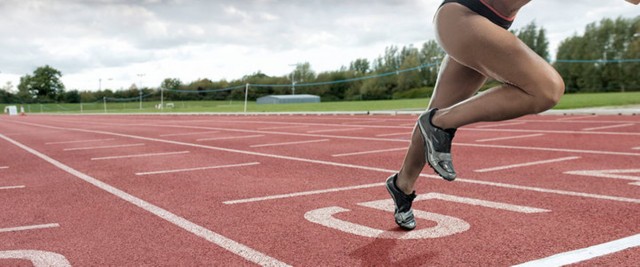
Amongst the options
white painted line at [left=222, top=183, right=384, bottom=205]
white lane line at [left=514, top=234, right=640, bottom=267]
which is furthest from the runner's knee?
white painted line at [left=222, top=183, right=384, bottom=205]

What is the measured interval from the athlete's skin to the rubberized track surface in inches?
31.3

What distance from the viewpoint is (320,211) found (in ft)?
14.2

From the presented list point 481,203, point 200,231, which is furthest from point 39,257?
point 481,203

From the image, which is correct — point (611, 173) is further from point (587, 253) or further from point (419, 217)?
point (587, 253)

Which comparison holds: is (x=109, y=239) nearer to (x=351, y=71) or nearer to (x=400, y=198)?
(x=400, y=198)

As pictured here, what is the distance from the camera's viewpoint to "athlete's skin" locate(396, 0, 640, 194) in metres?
2.53

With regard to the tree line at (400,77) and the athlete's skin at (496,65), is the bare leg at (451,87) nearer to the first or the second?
the athlete's skin at (496,65)

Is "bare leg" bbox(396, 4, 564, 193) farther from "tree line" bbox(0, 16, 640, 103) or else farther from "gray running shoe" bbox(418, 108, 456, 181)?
"tree line" bbox(0, 16, 640, 103)

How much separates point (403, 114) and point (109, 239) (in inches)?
816

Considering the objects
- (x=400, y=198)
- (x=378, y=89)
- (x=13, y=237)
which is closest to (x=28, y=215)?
(x=13, y=237)

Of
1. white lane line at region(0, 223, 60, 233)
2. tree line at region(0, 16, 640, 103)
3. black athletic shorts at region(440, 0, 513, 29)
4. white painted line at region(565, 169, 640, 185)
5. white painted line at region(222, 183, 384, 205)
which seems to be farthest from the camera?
tree line at region(0, 16, 640, 103)

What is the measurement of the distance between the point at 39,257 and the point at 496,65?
282cm

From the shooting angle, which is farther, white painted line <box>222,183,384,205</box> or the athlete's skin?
white painted line <box>222,183,384,205</box>

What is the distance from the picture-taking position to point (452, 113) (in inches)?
111
